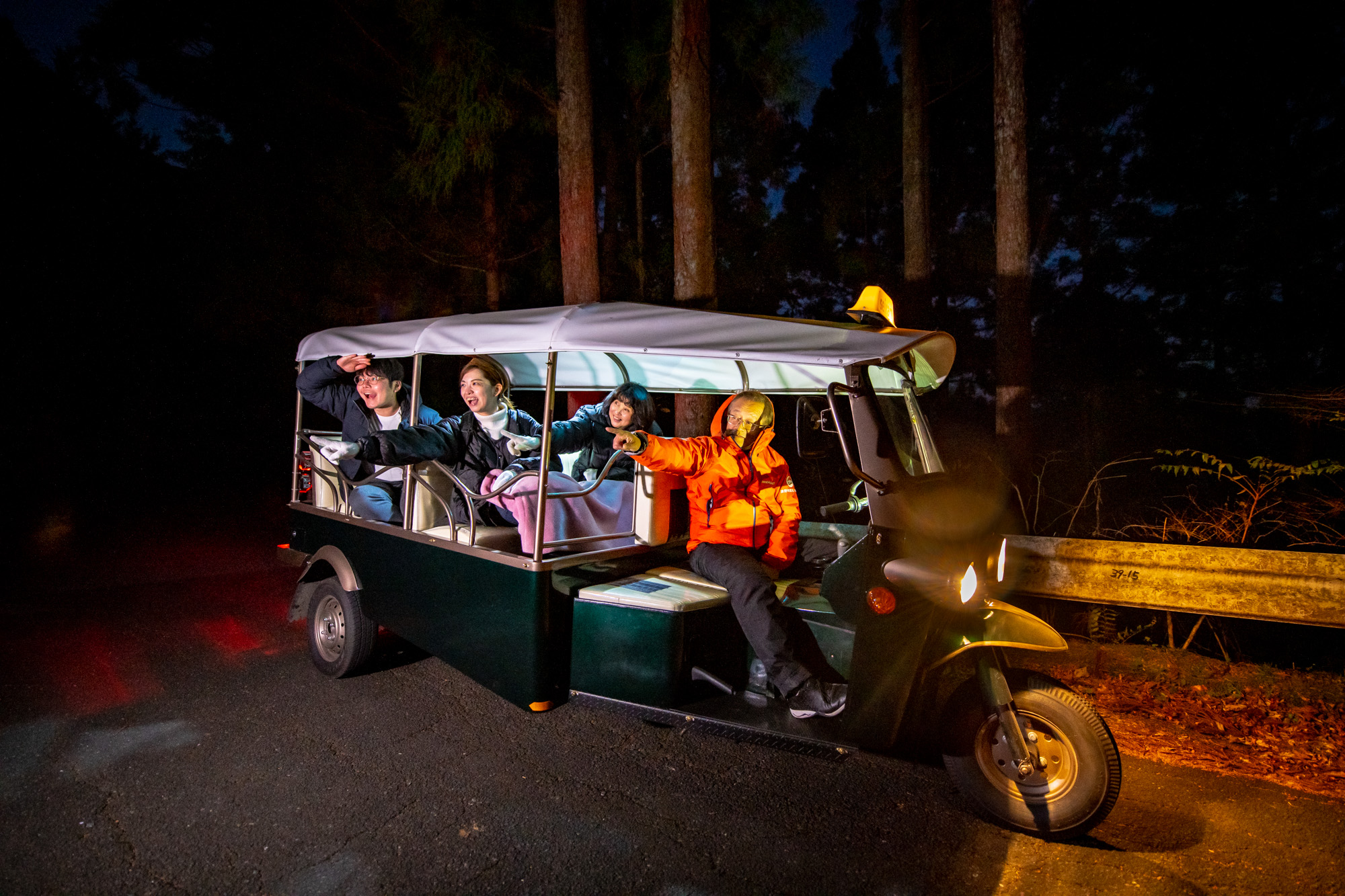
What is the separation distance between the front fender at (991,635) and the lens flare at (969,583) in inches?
3.6

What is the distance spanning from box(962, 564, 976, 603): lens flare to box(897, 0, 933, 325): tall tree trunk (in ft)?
27.4

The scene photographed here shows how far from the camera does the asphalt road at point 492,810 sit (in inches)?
111

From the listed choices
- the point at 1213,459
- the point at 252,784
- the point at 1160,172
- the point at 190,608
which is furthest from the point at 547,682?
the point at 1160,172

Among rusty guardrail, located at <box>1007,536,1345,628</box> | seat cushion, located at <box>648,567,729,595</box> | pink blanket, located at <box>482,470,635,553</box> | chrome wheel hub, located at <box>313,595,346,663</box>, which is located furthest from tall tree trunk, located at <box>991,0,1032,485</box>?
chrome wheel hub, located at <box>313,595,346,663</box>

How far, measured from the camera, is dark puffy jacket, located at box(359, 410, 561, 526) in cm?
386

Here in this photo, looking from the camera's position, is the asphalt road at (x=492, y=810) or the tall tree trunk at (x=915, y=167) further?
the tall tree trunk at (x=915, y=167)

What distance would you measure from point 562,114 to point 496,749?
7.03 m

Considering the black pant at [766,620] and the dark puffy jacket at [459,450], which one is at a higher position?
the dark puffy jacket at [459,450]

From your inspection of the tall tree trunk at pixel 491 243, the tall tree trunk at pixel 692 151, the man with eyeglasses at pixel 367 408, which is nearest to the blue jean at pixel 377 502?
the man with eyeglasses at pixel 367 408

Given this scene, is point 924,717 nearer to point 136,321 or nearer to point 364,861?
point 364,861

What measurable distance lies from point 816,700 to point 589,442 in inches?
90.0

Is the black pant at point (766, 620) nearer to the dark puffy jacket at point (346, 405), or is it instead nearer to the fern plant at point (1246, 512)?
the dark puffy jacket at point (346, 405)

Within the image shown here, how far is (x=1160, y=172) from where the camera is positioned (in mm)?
15664

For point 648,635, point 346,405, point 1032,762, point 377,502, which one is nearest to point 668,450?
point 648,635
